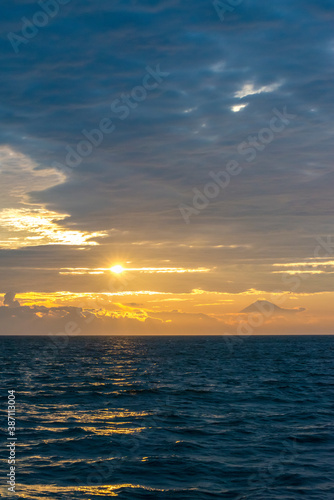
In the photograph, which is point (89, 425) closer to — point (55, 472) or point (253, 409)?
point (55, 472)

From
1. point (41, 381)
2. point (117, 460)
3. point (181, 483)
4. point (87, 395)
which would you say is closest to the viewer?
point (181, 483)

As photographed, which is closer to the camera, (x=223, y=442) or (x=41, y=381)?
(x=223, y=442)

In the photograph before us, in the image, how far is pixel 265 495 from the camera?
1552cm

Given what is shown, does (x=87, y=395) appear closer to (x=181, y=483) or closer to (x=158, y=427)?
(x=158, y=427)

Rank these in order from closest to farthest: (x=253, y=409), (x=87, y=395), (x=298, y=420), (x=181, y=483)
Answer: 1. (x=181, y=483)
2. (x=298, y=420)
3. (x=253, y=409)
4. (x=87, y=395)

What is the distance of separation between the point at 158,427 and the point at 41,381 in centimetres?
2409

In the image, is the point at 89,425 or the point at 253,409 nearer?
the point at 89,425

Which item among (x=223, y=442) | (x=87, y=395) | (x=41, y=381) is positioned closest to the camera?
(x=223, y=442)

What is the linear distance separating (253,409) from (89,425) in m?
10.9

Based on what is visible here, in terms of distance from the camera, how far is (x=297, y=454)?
20312 millimetres

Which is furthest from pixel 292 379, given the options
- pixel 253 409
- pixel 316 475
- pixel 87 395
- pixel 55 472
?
pixel 55 472

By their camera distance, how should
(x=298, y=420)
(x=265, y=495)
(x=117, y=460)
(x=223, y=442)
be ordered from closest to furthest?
1. (x=265, y=495)
2. (x=117, y=460)
3. (x=223, y=442)
4. (x=298, y=420)

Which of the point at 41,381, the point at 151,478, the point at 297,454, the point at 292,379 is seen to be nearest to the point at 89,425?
the point at 151,478

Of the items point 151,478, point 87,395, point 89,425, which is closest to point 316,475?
point 151,478
